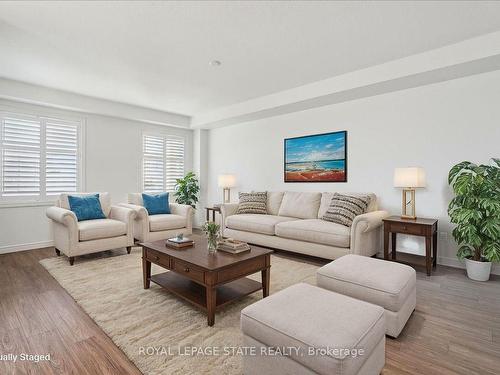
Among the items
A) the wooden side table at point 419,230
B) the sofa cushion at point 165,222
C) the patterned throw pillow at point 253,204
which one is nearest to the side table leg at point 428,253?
the wooden side table at point 419,230

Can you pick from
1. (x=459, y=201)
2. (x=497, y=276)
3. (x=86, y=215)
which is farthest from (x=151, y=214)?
(x=497, y=276)

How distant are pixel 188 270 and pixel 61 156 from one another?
381cm

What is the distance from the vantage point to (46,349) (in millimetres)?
1849

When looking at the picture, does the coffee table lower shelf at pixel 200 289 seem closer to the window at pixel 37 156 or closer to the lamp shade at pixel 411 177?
the lamp shade at pixel 411 177

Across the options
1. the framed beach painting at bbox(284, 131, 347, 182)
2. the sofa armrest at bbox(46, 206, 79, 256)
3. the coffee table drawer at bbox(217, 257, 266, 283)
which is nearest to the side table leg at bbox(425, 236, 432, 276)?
the framed beach painting at bbox(284, 131, 347, 182)

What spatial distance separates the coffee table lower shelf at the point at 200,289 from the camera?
231 centimetres

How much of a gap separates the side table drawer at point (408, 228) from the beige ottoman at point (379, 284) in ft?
3.94

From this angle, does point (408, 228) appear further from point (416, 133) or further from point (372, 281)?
point (372, 281)

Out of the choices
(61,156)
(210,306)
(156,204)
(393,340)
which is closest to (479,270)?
(393,340)

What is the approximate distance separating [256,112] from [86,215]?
320 cm

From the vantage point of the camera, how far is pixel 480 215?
9.67 ft

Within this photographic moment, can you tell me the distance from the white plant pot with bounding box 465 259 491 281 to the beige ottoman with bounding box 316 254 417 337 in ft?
4.70

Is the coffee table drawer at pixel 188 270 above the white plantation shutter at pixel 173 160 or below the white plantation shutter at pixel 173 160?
below

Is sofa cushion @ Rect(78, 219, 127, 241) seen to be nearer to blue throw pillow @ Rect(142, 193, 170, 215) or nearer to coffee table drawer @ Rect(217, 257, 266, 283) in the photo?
blue throw pillow @ Rect(142, 193, 170, 215)
